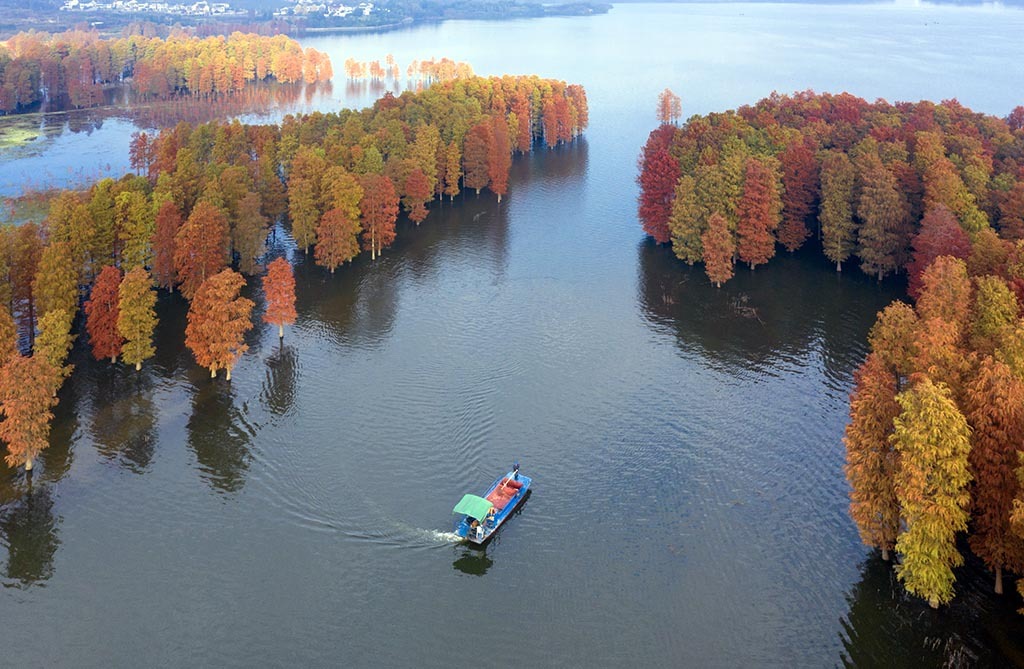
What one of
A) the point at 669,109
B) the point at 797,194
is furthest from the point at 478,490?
the point at 669,109

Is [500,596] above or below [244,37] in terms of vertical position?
below

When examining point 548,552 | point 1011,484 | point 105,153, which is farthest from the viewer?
point 105,153

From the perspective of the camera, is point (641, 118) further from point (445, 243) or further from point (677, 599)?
point (677, 599)

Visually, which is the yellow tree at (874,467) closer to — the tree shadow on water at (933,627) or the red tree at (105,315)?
the tree shadow on water at (933,627)

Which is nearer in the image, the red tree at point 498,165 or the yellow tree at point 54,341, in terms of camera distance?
the yellow tree at point 54,341

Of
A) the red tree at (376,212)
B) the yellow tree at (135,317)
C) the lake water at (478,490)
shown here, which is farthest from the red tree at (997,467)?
the red tree at (376,212)

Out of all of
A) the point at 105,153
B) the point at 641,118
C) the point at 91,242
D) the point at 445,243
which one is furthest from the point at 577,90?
the point at 91,242
